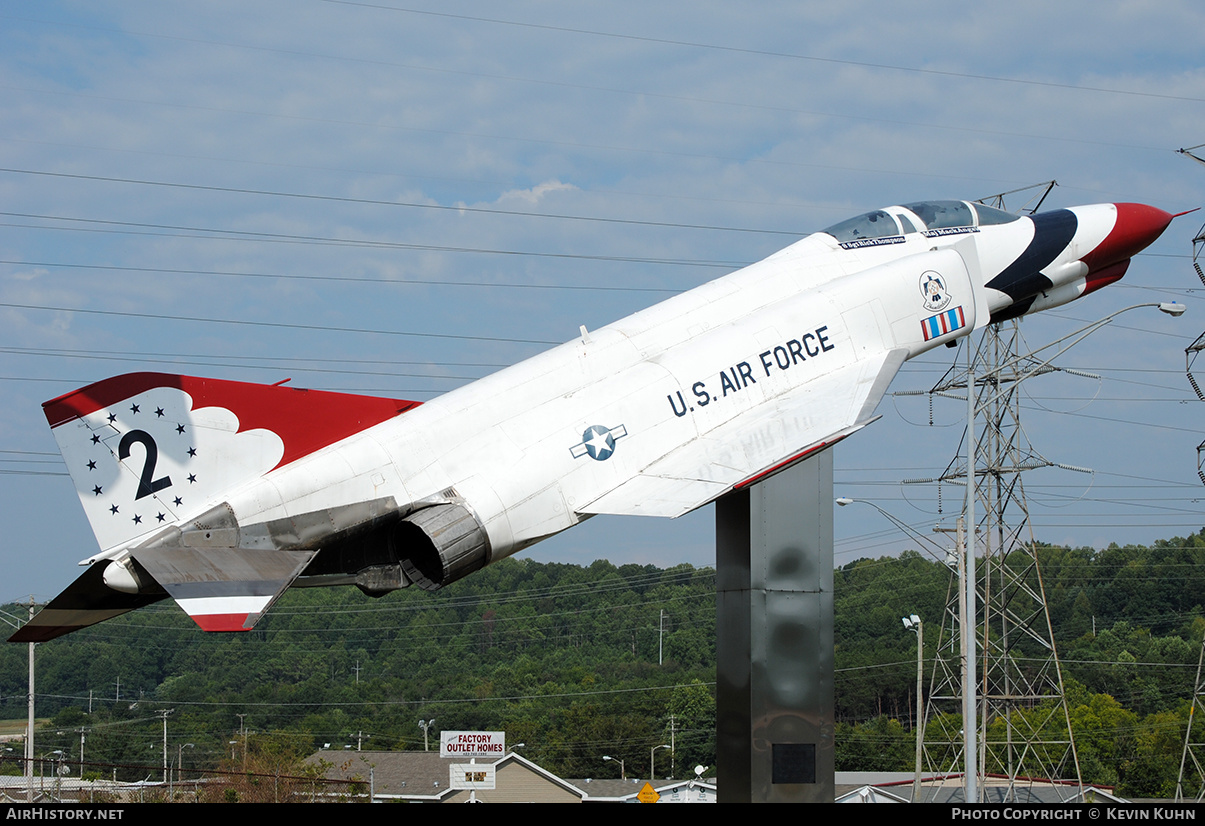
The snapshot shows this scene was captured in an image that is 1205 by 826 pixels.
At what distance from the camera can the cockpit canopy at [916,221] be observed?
1612cm

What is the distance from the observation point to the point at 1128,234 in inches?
679

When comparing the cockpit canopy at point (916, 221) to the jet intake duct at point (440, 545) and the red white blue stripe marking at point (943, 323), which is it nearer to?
the red white blue stripe marking at point (943, 323)

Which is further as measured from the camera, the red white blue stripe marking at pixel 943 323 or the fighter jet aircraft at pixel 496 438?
the red white blue stripe marking at pixel 943 323

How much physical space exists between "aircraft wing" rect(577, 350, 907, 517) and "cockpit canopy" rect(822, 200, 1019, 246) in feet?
9.23

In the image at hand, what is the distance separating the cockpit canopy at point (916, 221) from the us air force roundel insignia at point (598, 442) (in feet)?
17.3

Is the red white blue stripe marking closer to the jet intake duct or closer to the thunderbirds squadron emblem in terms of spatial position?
the thunderbirds squadron emblem

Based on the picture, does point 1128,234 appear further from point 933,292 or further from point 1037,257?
point 933,292

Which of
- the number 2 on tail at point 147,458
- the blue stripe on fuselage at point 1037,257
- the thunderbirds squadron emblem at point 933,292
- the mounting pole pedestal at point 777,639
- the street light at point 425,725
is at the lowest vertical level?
the street light at point 425,725

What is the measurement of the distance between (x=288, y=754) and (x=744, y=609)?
41.3 m

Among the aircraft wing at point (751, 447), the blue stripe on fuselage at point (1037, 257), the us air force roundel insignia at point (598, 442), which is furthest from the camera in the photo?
the blue stripe on fuselage at point (1037, 257)

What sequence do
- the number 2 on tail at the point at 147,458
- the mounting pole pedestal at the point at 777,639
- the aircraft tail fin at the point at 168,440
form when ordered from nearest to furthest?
1. the aircraft tail fin at the point at 168,440
2. the number 2 on tail at the point at 147,458
3. the mounting pole pedestal at the point at 777,639

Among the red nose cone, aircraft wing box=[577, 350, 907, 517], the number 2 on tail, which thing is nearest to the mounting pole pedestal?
aircraft wing box=[577, 350, 907, 517]

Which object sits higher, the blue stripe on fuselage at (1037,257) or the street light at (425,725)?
the blue stripe on fuselage at (1037,257)

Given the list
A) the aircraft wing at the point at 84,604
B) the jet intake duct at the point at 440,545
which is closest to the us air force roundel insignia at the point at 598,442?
the jet intake duct at the point at 440,545
